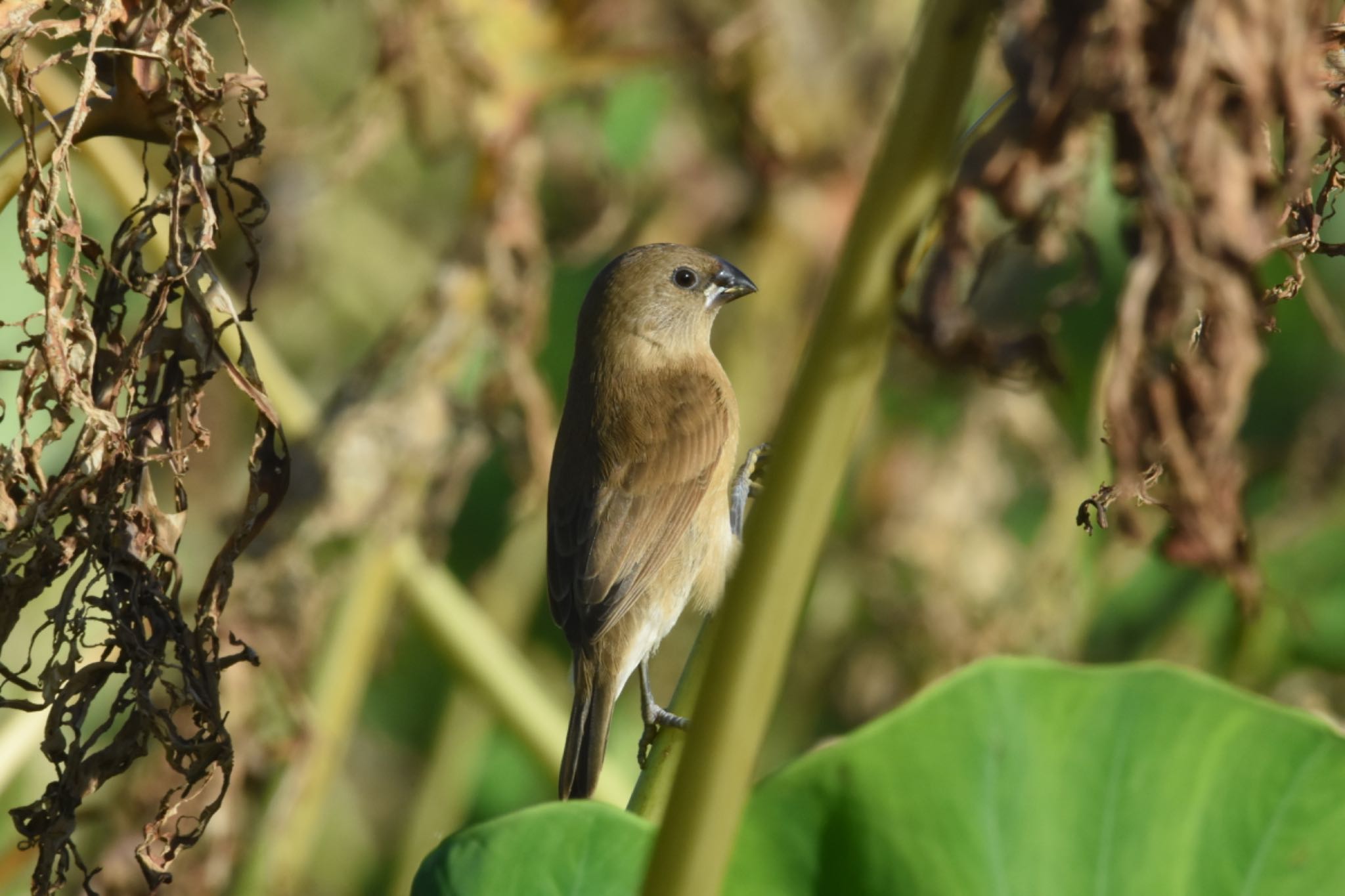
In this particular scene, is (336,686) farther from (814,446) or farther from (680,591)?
(814,446)

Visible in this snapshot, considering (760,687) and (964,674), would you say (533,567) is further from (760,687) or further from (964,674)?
(760,687)

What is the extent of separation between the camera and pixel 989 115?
172cm

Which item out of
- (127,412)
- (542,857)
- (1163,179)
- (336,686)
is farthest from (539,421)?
(1163,179)

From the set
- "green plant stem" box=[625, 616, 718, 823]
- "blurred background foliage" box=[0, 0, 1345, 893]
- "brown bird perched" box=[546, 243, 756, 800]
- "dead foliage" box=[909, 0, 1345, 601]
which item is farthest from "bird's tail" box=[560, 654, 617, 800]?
"dead foliage" box=[909, 0, 1345, 601]

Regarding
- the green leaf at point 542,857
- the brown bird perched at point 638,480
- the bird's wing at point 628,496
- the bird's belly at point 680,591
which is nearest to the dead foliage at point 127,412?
the green leaf at point 542,857

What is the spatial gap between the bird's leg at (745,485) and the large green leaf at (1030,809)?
164 centimetres

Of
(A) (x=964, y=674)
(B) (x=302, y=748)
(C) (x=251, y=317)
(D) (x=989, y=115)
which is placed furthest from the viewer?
(B) (x=302, y=748)

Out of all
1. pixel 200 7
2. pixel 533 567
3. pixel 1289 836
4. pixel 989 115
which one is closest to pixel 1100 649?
pixel 533 567

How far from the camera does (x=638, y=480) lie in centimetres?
382

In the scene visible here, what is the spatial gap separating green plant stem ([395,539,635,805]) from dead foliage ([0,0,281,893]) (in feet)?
7.88

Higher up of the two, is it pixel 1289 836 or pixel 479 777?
pixel 479 777

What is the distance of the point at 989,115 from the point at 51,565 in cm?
122

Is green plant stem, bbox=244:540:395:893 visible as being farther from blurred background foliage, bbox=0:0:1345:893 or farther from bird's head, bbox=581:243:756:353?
bird's head, bbox=581:243:756:353

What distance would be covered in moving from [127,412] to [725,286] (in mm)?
2450
